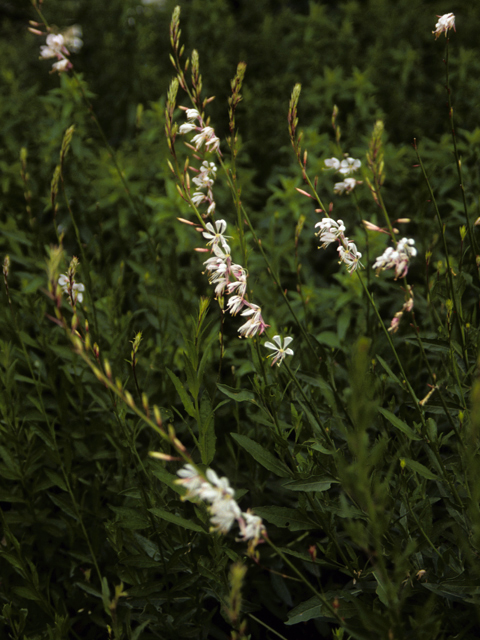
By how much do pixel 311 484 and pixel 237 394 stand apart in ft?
0.94

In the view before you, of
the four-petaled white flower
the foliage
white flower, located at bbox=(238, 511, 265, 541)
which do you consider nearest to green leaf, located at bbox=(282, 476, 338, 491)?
the foliage

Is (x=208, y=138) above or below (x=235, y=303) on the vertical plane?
above

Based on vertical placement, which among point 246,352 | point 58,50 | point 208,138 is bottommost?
point 246,352

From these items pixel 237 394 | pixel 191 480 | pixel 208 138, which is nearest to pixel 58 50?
pixel 208 138

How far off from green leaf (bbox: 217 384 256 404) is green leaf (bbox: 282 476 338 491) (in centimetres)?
23

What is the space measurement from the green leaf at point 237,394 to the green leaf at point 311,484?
0.74 ft

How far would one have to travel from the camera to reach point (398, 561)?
2.74 ft

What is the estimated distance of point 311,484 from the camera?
126cm

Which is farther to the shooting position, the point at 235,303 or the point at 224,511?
the point at 235,303

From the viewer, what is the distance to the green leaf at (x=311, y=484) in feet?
4.10

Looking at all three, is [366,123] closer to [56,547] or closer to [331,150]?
[331,150]

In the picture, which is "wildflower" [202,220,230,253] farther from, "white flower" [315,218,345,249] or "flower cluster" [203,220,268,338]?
"white flower" [315,218,345,249]

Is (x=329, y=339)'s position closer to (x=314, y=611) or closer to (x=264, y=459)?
(x=264, y=459)

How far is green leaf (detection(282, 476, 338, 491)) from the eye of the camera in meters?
1.25
